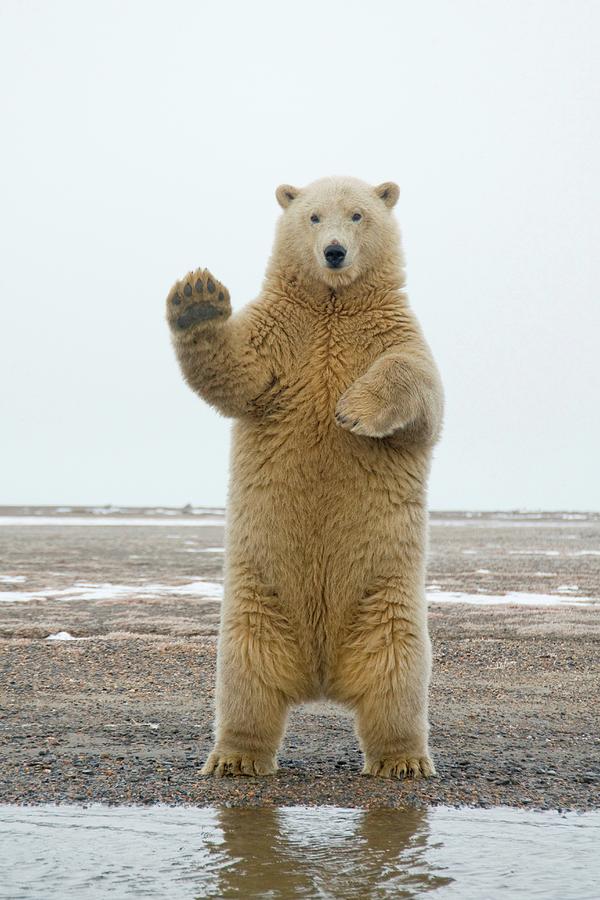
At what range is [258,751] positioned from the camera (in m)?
5.58

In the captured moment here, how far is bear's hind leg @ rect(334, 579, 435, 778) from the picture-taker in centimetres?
552

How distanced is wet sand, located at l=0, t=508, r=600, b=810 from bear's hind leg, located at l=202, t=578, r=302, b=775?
15 centimetres

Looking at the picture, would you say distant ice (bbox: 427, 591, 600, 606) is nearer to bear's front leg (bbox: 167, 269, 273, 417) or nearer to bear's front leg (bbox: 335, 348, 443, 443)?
bear's front leg (bbox: 335, 348, 443, 443)

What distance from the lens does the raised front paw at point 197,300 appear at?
17.9 feet

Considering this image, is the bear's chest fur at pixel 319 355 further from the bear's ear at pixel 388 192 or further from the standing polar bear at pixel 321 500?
the bear's ear at pixel 388 192

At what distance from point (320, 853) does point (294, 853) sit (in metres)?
0.10

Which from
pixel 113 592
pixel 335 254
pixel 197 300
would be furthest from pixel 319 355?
pixel 113 592

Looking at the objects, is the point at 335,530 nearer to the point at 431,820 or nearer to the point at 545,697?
the point at 431,820

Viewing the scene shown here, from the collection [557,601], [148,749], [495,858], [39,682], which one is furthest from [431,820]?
[557,601]

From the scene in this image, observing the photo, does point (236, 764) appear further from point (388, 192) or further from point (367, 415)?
point (388, 192)

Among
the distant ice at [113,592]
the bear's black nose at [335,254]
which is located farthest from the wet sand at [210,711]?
the bear's black nose at [335,254]

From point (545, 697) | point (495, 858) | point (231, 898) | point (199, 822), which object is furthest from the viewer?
point (545, 697)

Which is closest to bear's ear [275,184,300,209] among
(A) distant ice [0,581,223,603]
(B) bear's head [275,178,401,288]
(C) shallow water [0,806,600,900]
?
(B) bear's head [275,178,401,288]

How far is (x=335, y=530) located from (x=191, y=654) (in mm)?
3899
